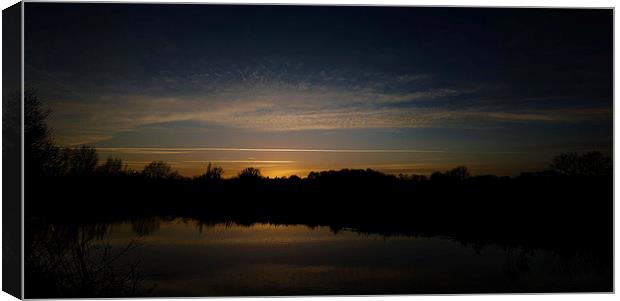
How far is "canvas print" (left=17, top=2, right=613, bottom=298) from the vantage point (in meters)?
7.52

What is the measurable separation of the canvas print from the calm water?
1 centimetres

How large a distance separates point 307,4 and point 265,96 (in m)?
0.92

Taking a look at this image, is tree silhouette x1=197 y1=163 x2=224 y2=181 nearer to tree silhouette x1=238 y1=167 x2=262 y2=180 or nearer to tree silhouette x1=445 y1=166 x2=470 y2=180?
tree silhouette x1=238 y1=167 x2=262 y2=180

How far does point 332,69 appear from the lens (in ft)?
25.8

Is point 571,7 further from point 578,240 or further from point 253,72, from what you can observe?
point 253,72

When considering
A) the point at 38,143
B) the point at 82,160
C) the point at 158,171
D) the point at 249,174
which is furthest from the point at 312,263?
the point at 38,143

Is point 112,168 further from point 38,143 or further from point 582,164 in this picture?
point 582,164

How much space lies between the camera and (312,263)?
7.63m

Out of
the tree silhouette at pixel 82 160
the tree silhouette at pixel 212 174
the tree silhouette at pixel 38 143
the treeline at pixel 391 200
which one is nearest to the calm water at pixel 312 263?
the treeline at pixel 391 200

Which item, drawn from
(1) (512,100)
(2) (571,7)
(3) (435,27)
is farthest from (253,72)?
(2) (571,7)

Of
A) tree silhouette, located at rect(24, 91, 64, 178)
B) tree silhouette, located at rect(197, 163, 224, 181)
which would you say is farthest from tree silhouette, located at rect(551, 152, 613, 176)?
tree silhouette, located at rect(24, 91, 64, 178)

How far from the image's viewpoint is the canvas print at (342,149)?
24.7ft

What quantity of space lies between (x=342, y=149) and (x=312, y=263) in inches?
40.9

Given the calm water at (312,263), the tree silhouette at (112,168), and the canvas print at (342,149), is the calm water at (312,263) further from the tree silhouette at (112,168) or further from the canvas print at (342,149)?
the tree silhouette at (112,168)
